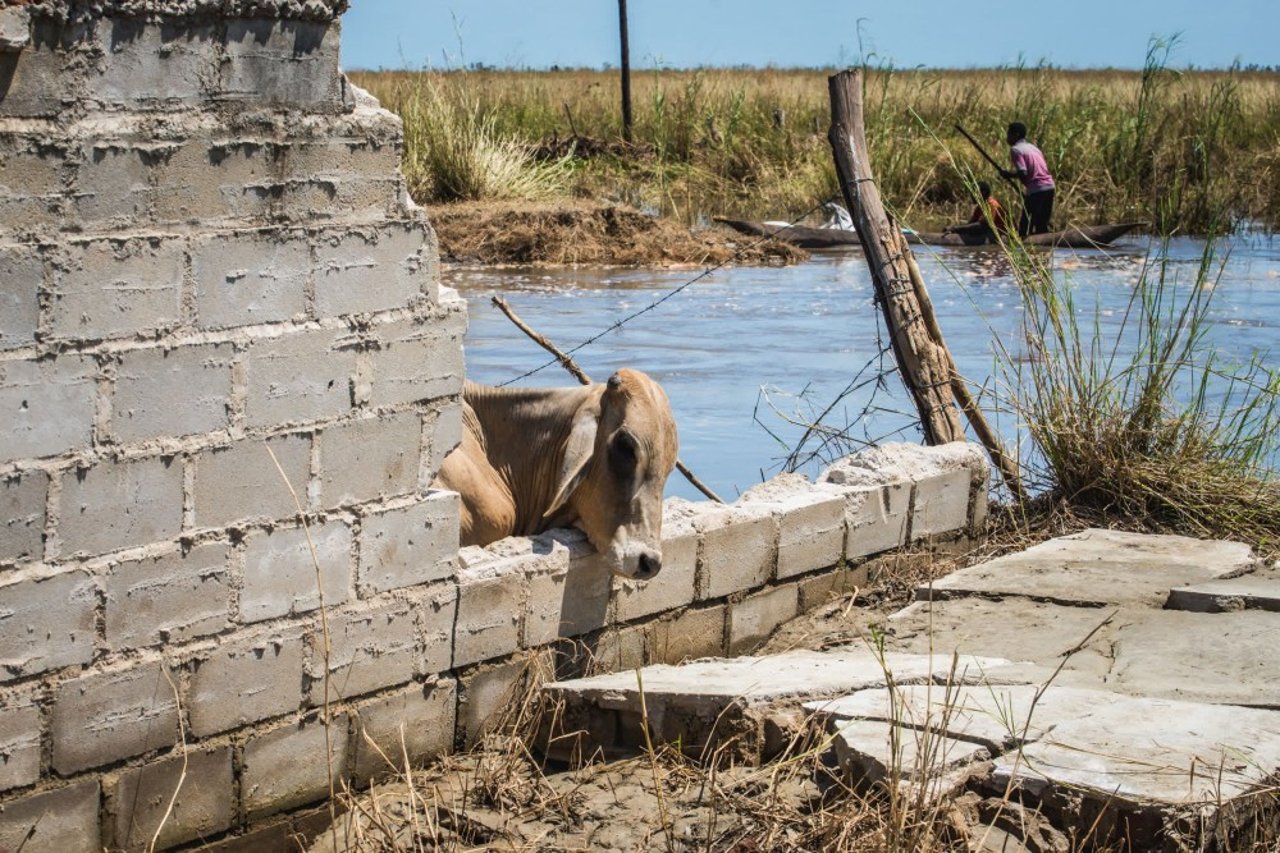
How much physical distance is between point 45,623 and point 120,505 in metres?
0.34

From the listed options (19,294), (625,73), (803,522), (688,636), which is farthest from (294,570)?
(625,73)

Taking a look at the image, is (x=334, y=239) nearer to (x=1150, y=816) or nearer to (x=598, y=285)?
(x=1150, y=816)

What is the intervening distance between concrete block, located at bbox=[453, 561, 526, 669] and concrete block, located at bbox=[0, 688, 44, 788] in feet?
4.70

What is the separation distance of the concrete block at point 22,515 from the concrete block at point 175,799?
67 centimetres

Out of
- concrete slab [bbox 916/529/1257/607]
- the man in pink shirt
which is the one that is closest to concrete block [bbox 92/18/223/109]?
concrete slab [bbox 916/529/1257/607]

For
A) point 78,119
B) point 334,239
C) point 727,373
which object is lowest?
point 727,373

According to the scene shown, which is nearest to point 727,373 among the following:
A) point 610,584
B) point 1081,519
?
point 1081,519

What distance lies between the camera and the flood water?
1062 cm

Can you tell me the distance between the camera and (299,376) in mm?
4516

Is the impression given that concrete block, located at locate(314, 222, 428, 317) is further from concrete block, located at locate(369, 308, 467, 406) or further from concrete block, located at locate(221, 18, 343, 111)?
concrete block, located at locate(221, 18, 343, 111)

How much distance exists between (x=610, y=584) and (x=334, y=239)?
175cm

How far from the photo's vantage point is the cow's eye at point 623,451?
19.0ft

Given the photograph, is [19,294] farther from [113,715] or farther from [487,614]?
[487,614]

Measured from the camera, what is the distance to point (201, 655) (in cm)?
436
